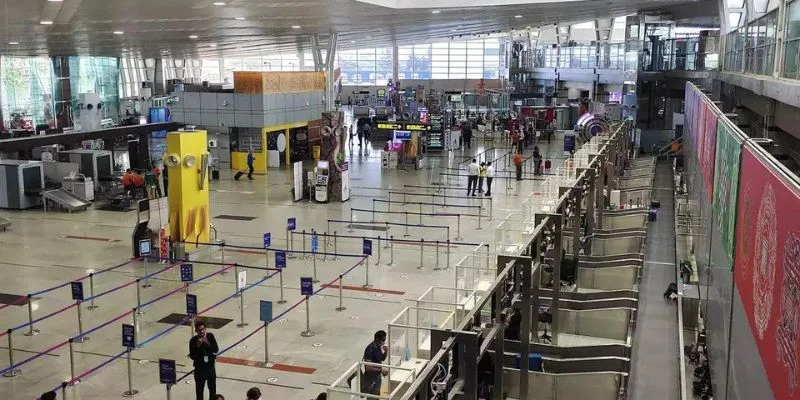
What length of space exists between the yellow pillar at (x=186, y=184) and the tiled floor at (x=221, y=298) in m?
0.92

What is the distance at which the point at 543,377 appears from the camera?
10336 millimetres

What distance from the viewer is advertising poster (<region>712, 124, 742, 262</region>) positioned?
7258mm

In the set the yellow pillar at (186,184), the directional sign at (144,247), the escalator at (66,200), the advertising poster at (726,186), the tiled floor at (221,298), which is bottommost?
the tiled floor at (221,298)

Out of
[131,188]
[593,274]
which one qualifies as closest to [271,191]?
[131,188]

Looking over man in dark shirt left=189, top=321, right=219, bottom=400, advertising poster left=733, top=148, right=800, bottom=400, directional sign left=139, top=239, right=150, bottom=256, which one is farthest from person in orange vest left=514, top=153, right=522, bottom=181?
advertising poster left=733, top=148, right=800, bottom=400

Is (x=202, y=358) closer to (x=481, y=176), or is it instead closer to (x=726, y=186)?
(x=726, y=186)

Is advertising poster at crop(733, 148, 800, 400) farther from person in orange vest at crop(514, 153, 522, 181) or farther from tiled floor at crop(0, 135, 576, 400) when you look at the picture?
person in orange vest at crop(514, 153, 522, 181)

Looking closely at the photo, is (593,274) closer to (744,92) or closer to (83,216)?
(744,92)

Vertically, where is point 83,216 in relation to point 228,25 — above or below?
below

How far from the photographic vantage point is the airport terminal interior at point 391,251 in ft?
24.3

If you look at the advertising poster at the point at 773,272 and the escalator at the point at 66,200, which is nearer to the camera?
the advertising poster at the point at 773,272

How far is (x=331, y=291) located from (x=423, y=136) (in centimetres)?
2838

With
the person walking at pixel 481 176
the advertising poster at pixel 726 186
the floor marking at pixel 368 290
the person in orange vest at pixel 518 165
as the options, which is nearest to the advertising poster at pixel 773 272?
the advertising poster at pixel 726 186

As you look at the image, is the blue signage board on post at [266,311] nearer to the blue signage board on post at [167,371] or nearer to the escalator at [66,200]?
the blue signage board on post at [167,371]
